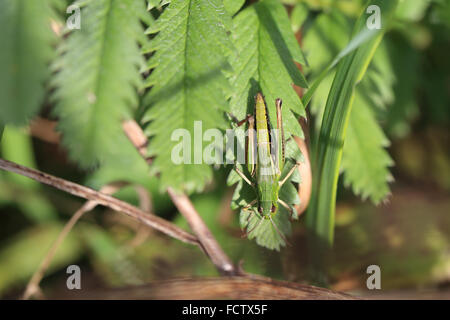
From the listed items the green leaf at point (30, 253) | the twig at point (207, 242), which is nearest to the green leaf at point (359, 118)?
the twig at point (207, 242)

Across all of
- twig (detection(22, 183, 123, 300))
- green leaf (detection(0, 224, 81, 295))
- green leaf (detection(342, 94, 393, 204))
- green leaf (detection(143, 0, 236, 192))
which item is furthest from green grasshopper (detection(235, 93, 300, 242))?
green leaf (detection(0, 224, 81, 295))

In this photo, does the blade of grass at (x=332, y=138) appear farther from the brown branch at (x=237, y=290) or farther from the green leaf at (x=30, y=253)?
the green leaf at (x=30, y=253)

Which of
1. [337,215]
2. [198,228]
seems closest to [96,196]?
[198,228]

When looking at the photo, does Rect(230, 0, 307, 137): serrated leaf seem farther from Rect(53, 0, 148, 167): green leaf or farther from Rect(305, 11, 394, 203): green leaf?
Rect(305, 11, 394, 203): green leaf

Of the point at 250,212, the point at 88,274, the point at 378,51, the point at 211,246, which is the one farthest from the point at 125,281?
the point at 378,51

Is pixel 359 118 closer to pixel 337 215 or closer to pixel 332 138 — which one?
pixel 332 138

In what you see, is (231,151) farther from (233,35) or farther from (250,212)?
(233,35)
